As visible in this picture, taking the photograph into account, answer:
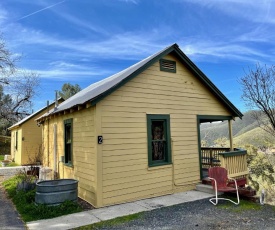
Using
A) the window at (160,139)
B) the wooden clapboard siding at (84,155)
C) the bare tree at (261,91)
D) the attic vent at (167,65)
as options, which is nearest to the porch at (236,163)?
the window at (160,139)

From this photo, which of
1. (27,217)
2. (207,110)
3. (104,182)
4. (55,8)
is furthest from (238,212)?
(55,8)

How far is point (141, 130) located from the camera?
24.9ft

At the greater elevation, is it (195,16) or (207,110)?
(195,16)

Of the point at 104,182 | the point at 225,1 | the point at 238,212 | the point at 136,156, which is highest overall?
the point at 225,1

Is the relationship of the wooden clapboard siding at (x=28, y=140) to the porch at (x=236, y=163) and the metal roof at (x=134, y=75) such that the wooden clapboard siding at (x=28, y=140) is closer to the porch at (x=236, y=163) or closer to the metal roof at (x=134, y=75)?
the metal roof at (x=134, y=75)

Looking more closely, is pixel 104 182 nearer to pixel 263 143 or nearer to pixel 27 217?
pixel 27 217

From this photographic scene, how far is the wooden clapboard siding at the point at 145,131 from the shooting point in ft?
22.5

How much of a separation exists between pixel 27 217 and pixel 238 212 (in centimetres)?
543

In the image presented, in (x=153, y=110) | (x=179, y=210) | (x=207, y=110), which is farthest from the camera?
(x=207, y=110)

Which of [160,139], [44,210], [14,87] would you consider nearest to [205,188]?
[160,139]

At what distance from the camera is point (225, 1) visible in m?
11.9

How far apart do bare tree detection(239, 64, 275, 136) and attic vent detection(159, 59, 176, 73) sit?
931 centimetres

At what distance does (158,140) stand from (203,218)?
2.99 meters

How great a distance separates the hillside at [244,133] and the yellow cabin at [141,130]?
283 inches
